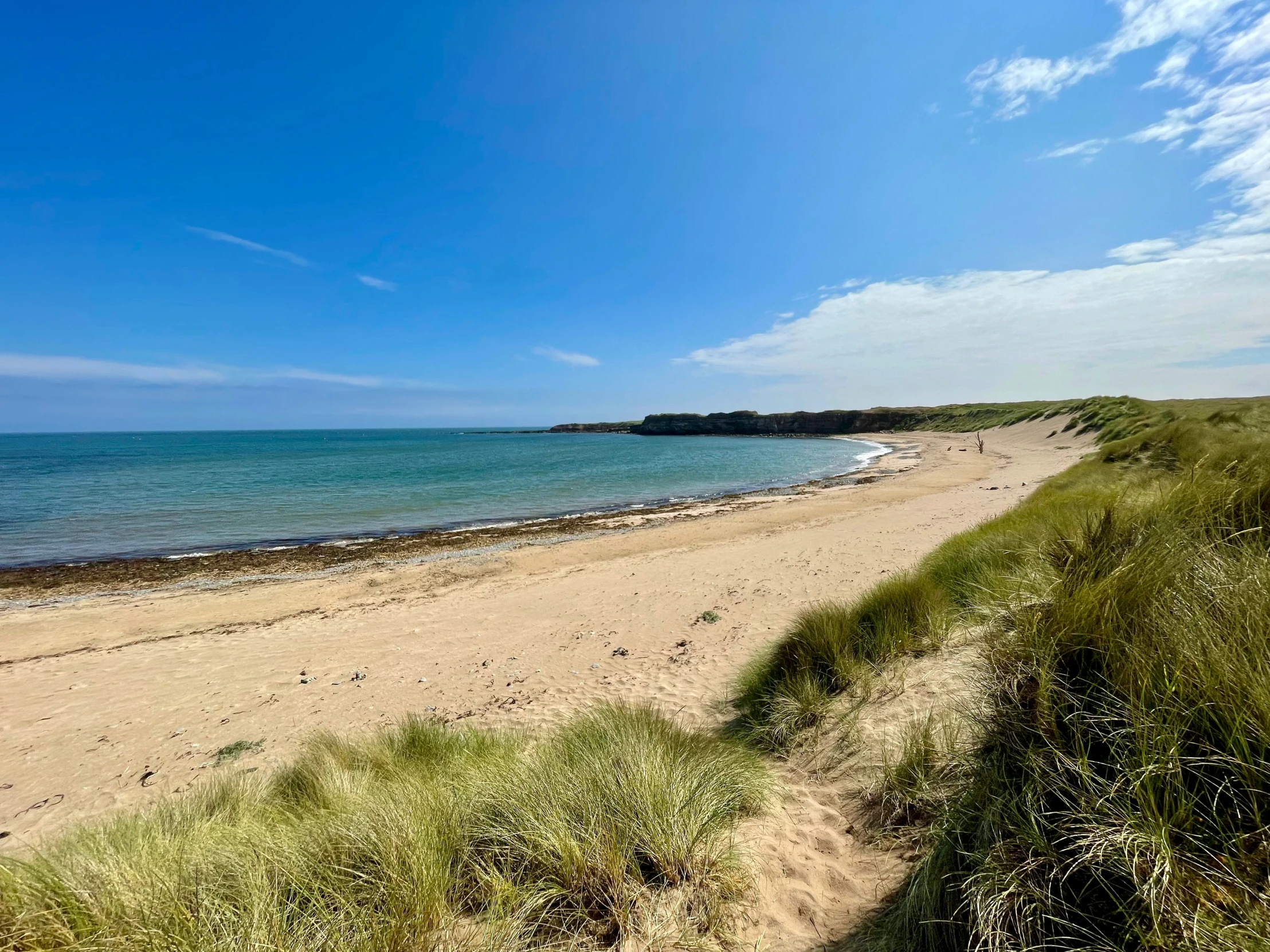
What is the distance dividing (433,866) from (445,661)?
6219 millimetres

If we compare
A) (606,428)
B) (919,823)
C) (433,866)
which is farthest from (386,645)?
(606,428)

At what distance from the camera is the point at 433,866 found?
2572 millimetres

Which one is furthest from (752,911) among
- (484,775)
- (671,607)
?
(671,607)

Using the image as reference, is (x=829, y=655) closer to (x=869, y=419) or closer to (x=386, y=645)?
(x=386, y=645)

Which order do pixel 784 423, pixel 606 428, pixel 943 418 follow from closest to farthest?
pixel 943 418 → pixel 784 423 → pixel 606 428

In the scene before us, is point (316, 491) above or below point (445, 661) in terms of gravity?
above

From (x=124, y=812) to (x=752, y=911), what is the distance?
5.47 metres

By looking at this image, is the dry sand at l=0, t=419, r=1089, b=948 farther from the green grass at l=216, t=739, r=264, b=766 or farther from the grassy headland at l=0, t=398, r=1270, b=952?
the grassy headland at l=0, t=398, r=1270, b=952

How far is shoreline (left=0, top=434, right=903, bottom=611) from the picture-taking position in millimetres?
13930

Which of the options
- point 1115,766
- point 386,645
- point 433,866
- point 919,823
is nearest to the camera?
point 1115,766

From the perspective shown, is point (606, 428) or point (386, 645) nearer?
point (386, 645)

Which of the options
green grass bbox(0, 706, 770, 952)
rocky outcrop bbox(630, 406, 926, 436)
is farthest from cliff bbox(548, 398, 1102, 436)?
green grass bbox(0, 706, 770, 952)

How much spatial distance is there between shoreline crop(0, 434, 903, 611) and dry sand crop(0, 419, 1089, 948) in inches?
36.7

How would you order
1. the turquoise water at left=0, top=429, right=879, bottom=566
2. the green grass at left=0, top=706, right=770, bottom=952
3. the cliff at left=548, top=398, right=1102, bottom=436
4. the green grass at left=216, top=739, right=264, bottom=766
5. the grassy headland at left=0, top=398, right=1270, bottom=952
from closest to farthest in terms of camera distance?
the grassy headland at left=0, top=398, right=1270, bottom=952 → the green grass at left=0, top=706, right=770, bottom=952 → the green grass at left=216, top=739, right=264, bottom=766 → the turquoise water at left=0, top=429, right=879, bottom=566 → the cliff at left=548, top=398, right=1102, bottom=436
